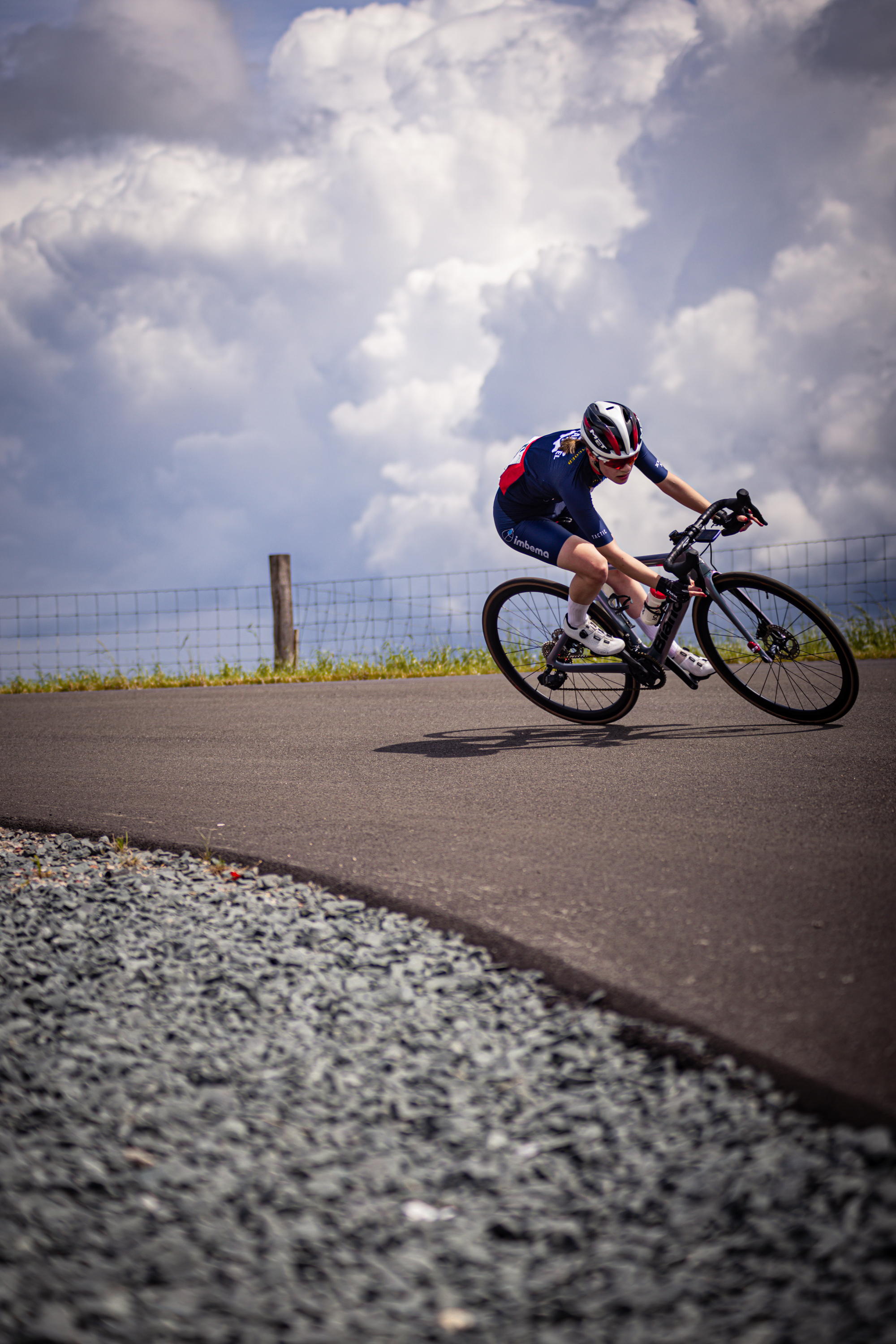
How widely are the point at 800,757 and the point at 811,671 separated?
4.34 ft

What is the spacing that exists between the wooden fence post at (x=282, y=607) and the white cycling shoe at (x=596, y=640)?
7490 mm

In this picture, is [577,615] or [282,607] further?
[282,607]

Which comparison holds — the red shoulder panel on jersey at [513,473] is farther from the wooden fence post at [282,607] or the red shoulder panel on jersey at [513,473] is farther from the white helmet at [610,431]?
the wooden fence post at [282,607]

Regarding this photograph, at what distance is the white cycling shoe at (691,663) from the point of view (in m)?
6.22

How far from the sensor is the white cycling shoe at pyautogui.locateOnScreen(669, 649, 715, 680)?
6219mm

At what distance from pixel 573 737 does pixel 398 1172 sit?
4532 mm

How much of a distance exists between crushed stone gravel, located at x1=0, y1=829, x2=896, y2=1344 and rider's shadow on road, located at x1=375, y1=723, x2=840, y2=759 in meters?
3.17

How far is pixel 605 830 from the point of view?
150 inches

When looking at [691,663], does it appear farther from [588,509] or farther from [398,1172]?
[398,1172]

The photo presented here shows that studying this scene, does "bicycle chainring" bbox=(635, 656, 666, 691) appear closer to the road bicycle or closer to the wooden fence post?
the road bicycle

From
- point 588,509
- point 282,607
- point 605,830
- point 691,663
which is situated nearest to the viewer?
point 605,830

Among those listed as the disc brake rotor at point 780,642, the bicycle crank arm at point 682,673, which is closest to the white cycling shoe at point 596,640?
the bicycle crank arm at point 682,673

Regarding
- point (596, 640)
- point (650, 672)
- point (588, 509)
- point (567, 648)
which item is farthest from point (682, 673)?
point (588, 509)

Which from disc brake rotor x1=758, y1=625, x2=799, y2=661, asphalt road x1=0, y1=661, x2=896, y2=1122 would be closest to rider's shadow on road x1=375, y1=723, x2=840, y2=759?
asphalt road x1=0, y1=661, x2=896, y2=1122
